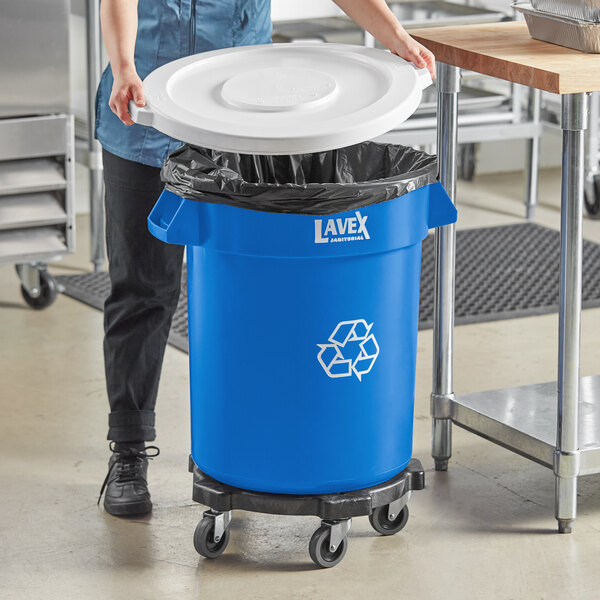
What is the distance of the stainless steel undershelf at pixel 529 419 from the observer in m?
2.51

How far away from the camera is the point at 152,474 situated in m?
2.78

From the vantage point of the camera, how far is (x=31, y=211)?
3.75 m

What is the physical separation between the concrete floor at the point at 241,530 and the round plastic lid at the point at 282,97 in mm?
837

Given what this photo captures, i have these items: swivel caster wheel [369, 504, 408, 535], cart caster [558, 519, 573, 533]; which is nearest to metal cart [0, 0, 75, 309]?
swivel caster wheel [369, 504, 408, 535]

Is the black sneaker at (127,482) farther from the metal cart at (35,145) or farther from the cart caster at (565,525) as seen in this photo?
the metal cart at (35,145)

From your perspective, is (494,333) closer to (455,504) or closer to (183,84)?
(455,504)

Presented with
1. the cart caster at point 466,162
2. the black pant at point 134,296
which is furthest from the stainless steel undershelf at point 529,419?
the cart caster at point 466,162

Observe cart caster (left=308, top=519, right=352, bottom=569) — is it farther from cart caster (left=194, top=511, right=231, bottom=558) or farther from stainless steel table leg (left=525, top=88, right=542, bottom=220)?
stainless steel table leg (left=525, top=88, right=542, bottom=220)

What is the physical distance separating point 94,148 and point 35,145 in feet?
1.57

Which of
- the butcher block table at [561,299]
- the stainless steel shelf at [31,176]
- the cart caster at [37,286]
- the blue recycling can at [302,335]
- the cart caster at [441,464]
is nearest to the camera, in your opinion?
the blue recycling can at [302,335]

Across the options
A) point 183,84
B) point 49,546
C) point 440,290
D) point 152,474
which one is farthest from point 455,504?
point 183,84

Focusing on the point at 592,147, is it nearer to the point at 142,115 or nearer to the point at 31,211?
the point at 31,211

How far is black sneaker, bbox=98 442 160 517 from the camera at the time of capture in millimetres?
2584

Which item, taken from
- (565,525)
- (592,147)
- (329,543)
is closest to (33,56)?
(329,543)
